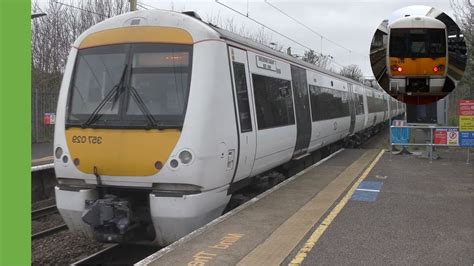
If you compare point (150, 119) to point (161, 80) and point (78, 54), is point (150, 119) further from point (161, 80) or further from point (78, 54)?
point (78, 54)

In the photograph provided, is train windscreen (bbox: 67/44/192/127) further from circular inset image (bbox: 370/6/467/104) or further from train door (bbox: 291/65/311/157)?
train door (bbox: 291/65/311/157)

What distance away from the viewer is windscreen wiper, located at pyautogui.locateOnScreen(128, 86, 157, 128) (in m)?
6.29

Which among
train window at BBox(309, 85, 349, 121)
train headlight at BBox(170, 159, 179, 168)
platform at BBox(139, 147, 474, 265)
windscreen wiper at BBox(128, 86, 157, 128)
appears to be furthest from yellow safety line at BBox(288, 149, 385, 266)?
train window at BBox(309, 85, 349, 121)

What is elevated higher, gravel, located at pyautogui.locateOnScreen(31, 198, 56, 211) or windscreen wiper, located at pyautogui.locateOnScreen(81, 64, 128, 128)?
windscreen wiper, located at pyautogui.locateOnScreen(81, 64, 128, 128)

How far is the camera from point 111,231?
6.20 m

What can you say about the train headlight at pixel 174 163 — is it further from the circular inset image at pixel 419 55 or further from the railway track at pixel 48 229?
the railway track at pixel 48 229

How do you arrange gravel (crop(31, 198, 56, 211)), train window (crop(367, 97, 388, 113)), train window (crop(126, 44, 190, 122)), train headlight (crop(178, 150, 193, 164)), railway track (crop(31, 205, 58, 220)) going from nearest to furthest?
train headlight (crop(178, 150, 193, 164))
train window (crop(126, 44, 190, 122))
railway track (crop(31, 205, 58, 220))
gravel (crop(31, 198, 56, 211))
train window (crop(367, 97, 388, 113))

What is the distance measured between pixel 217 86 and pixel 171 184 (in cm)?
138

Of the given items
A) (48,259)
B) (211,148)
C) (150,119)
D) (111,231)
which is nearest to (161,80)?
(150,119)

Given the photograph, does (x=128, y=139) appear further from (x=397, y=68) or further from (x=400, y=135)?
(x=400, y=135)

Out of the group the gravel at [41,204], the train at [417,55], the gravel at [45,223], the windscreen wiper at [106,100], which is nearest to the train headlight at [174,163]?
the windscreen wiper at [106,100]

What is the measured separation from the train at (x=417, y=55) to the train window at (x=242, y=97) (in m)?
2.28

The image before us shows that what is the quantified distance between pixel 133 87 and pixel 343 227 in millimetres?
3185

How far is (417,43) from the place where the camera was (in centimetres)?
540
